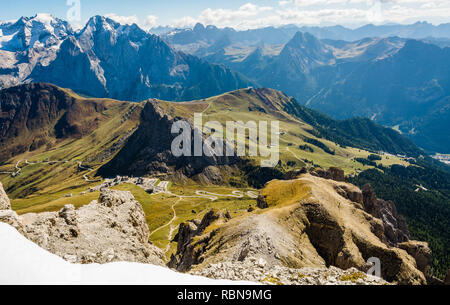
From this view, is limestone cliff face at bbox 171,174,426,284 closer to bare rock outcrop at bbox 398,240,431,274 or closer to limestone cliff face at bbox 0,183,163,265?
bare rock outcrop at bbox 398,240,431,274

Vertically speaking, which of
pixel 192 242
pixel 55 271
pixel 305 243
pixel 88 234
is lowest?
pixel 192 242

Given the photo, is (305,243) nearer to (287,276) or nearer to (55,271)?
(287,276)

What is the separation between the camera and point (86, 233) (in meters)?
51.1

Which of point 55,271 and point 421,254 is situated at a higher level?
point 55,271

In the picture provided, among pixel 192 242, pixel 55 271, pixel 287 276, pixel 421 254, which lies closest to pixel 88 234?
pixel 55 271

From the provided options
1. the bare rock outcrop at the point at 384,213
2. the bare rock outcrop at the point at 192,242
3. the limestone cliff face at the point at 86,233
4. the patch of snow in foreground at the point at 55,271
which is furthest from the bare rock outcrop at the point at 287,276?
the bare rock outcrop at the point at 384,213

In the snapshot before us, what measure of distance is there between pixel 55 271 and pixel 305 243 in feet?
194

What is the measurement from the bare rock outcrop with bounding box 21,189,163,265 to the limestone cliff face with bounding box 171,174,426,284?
16.5m

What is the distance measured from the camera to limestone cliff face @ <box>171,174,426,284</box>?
5994 cm

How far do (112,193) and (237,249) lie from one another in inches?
1772
